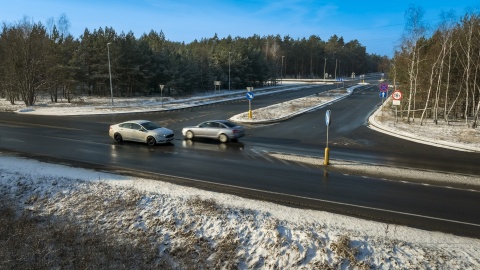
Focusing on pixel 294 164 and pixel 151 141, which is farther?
pixel 151 141

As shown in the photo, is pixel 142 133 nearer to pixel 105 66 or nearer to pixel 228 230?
pixel 228 230

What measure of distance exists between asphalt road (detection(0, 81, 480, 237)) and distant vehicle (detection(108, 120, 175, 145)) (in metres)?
0.52

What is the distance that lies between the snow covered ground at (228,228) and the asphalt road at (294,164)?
913 millimetres

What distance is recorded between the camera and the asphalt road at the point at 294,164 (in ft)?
34.1

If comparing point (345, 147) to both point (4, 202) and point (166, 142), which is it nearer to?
point (166, 142)

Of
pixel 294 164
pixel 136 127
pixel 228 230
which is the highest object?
pixel 136 127

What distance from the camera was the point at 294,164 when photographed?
15500 mm

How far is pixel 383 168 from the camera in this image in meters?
14.9

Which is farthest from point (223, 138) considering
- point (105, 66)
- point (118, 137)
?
point (105, 66)

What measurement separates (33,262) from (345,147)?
51.4ft

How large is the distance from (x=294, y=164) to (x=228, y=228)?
22.2ft

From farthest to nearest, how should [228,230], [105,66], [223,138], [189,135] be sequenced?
[105,66] < [189,135] < [223,138] < [228,230]

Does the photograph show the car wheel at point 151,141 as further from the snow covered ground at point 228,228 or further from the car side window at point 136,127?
the snow covered ground at point 228,228

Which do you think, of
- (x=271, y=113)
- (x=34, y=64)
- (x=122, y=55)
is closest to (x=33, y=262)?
(x=271, y=113)
